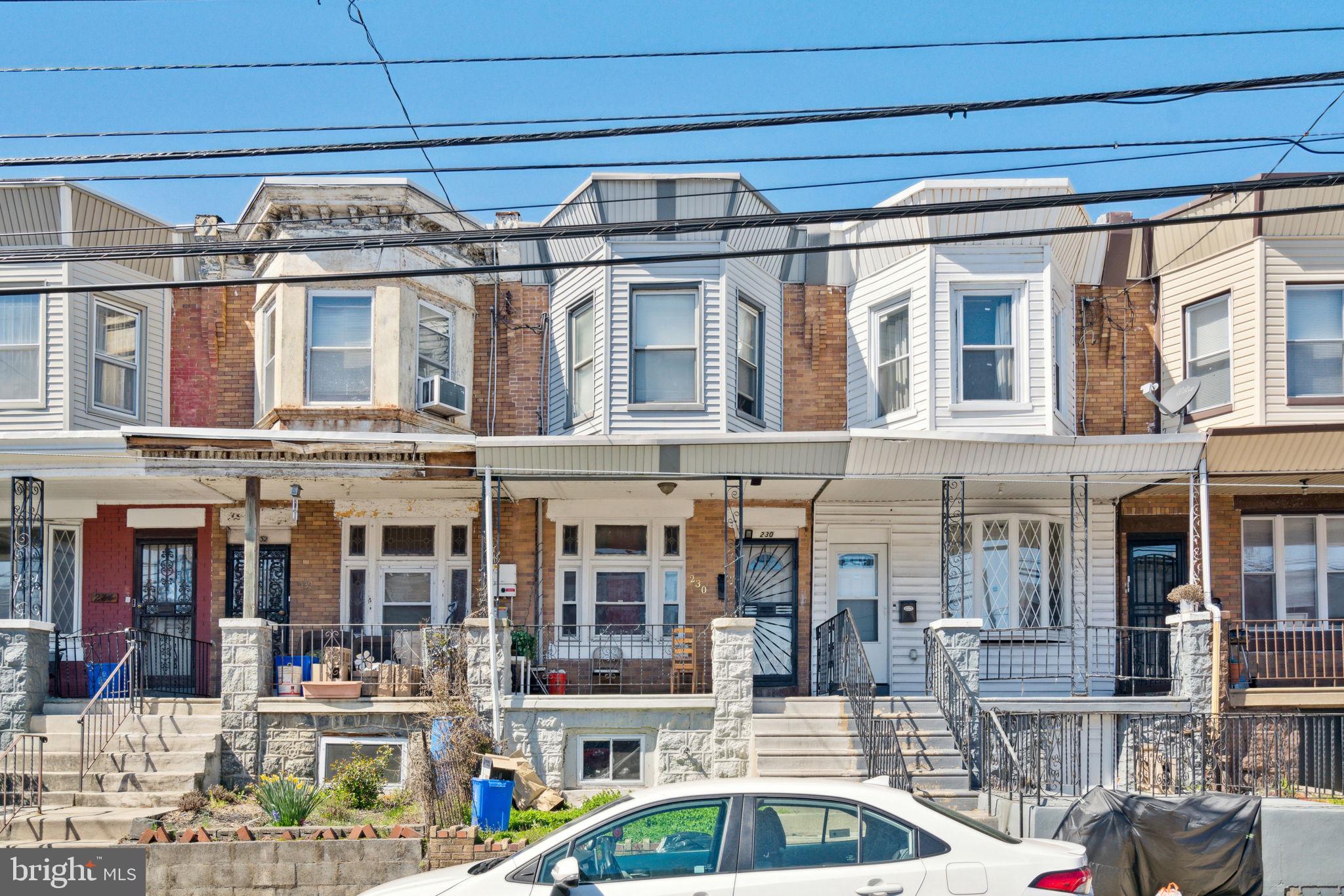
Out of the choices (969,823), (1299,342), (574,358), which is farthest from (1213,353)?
(969,823)

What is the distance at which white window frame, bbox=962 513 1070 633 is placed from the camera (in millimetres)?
17234

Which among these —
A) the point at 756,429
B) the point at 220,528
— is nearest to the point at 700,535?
the point at 756,429

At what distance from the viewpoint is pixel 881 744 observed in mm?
13367

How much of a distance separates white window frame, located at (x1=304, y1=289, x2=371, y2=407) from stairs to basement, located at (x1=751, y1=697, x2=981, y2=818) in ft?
22.3

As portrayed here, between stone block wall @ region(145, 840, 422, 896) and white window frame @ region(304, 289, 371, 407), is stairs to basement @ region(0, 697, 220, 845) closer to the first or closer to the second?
stone block wall @ region(145, 840, 422, 896)

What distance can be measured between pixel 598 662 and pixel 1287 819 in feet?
28.2

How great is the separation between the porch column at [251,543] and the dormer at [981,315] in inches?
326

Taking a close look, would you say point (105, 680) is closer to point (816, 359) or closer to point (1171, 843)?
point (816, 359)

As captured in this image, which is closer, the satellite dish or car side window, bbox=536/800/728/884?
car side window, bbox=536/800/728/884

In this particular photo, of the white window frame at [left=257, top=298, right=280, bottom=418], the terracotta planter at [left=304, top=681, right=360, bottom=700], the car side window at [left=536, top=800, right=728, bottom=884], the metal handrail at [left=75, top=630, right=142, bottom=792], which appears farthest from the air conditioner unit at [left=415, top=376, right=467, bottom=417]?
the car side window at [left=536, top=800, right=728, bottom=884]

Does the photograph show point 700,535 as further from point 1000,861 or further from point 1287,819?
point 1000,861

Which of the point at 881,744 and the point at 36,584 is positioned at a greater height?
the point at 36,584

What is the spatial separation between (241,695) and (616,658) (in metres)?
4.83

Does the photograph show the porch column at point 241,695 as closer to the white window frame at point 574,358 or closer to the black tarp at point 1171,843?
the white window frame at point 574,358
